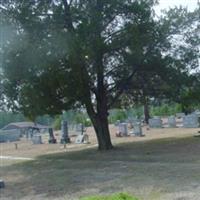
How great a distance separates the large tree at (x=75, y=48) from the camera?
20922 mm

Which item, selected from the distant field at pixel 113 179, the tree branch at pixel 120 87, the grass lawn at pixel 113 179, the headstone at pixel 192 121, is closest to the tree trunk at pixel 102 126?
the tree branch at pixel 120 87

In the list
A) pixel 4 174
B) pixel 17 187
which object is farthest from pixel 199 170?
pixel 4 174

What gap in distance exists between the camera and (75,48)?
20.4 m

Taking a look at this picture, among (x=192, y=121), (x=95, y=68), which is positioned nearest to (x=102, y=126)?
(x=95, y=68)

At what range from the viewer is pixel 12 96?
22.7 meters

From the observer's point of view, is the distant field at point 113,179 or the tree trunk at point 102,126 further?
the tree trunk at point 102,126

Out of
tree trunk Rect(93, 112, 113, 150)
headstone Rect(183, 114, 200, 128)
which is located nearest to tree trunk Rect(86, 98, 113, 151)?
tree trunk Rect(93, 112, 113, 150)

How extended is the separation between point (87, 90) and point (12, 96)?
3269mm

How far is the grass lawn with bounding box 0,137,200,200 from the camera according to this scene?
11.0 metres

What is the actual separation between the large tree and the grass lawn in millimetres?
3799

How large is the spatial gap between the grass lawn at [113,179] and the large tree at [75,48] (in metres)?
3.80

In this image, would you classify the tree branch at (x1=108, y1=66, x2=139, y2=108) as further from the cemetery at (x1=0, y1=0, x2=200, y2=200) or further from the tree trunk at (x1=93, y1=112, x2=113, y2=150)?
the tree trunk at (x1=93, y1=112, x2=113, y2=150)

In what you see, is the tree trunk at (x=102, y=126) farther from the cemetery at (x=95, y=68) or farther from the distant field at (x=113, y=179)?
the distant field at (x=113, y=179)

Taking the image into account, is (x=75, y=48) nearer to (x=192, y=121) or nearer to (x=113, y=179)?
(x=113, y=179)
